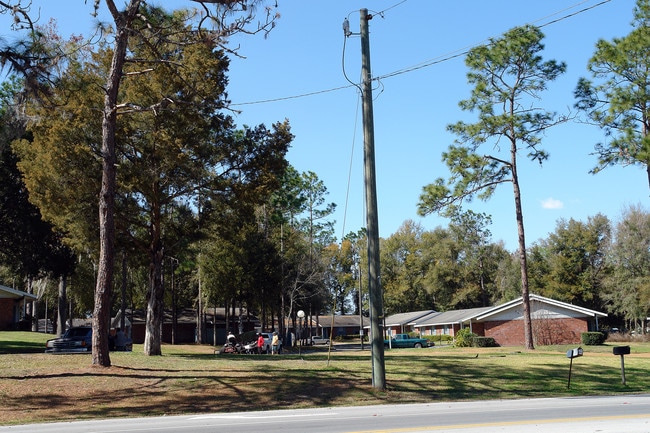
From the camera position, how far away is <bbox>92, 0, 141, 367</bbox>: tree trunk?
1859cm

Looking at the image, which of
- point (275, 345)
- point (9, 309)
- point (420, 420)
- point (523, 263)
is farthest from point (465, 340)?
point (420, 420)

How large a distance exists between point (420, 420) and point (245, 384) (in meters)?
7.07

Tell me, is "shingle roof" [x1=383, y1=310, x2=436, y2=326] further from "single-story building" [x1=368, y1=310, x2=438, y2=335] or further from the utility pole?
the utility pole

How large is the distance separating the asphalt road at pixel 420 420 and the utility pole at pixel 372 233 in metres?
2.08

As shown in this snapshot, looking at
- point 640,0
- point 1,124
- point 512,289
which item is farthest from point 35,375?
point 512,289

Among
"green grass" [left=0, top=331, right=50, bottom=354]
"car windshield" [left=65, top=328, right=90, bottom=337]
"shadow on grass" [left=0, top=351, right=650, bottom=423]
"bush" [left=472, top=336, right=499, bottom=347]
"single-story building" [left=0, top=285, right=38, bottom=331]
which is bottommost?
"bush" [left=472, top=336, right=499, bottom=347]

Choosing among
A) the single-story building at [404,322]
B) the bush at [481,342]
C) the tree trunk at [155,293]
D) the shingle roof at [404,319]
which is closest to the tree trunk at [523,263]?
the bush at [481,342]

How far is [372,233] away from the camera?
655 inches

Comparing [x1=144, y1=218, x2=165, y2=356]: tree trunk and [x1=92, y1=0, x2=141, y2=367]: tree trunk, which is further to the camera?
[x1=144, y1=218, x2=165, y2=356]: tree trunk

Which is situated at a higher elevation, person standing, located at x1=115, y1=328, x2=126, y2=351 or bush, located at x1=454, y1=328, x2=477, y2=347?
person standing, located at x1=115, y1=328, x2=126, y2=351

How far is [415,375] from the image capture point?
19125 millimetres

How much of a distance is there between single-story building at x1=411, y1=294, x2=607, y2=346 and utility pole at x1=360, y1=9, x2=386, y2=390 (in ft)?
127

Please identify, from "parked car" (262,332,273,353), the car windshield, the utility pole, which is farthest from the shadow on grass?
"parked car" (262,332,273,353)

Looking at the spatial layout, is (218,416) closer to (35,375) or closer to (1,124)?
(35,375)
